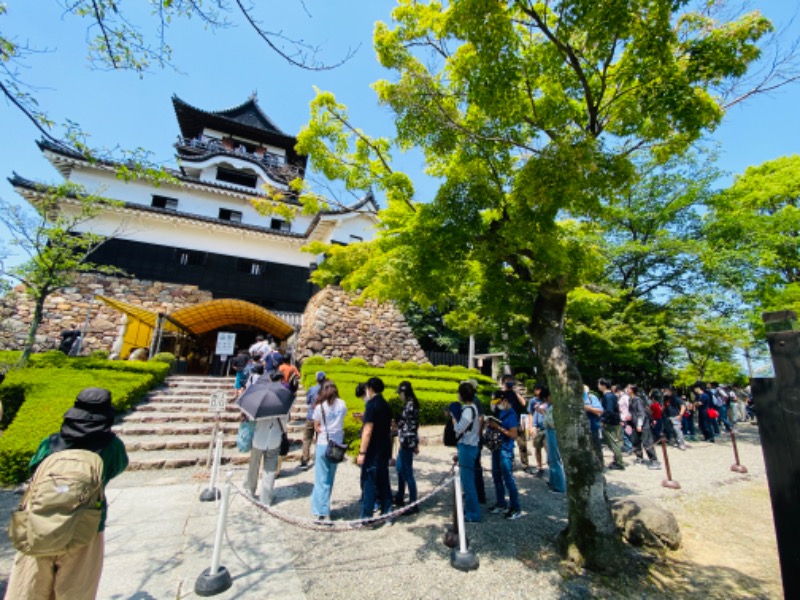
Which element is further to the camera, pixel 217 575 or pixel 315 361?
pixel 315 361

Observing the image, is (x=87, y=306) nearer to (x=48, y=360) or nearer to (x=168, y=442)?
(x=48, y=360)

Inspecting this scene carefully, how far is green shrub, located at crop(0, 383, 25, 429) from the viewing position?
8086 mm

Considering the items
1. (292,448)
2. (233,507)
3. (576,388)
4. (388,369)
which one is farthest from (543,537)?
(388,369)

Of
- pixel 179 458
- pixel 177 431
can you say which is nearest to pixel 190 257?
pixel 177 431

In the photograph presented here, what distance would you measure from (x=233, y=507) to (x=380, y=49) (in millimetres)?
7247

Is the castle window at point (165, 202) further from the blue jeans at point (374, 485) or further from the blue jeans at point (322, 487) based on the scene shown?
the blue jeans at point (374, 485)

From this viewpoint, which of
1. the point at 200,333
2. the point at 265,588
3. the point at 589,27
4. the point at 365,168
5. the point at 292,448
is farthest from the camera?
the point at 200,333

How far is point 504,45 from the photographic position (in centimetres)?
433

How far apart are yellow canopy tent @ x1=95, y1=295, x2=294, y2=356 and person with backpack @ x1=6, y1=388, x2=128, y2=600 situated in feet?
44.3

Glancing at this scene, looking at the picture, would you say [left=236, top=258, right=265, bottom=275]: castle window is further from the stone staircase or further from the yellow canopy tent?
the stone staircase

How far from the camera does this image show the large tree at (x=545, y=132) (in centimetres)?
407

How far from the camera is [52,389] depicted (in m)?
8.25

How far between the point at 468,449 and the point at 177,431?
24.2 feet

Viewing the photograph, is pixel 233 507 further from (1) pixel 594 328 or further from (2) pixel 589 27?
(1) pixel 594 328
